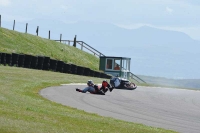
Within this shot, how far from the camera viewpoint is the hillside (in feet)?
192

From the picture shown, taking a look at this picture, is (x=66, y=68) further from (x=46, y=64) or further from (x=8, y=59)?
(x=8, y=59)

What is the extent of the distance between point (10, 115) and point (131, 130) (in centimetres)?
332

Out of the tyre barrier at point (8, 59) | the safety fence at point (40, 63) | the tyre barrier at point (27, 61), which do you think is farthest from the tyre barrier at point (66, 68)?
the tyre barrier at point (8, 59)

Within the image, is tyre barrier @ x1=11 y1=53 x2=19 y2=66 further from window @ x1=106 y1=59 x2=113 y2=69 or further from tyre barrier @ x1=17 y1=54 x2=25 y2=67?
window @ x1=106 y1=59 x2=113 y2=69

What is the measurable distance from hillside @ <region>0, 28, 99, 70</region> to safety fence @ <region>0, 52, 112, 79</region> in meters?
5.29

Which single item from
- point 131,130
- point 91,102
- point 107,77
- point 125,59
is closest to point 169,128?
point 131,130

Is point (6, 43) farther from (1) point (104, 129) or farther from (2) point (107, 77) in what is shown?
(1) point (104, 129)

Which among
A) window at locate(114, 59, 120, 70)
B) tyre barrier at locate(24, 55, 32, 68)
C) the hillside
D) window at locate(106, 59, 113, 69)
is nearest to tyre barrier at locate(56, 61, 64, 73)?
tyre barrier at locate(24, 55, 32, 68)

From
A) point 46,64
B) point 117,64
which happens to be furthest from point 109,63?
point 46,64

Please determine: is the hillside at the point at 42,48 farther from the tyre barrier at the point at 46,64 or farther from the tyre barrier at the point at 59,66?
the tyre barrier at the point at 46,64

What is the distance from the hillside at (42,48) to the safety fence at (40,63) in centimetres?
529

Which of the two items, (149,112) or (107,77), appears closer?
(149,112)

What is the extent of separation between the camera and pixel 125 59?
63125mm

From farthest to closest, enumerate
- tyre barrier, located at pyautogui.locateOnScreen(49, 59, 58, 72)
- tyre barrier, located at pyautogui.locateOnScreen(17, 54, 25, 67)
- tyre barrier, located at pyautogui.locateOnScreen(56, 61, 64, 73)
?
tyre barrier, located at pyautogui.locateOnScreen(56, 61, 64, 73), tyre barrier, located at pyautogui.locateOnScreen(49, 59, 58, 72), tyre barrier, located at pyautogui.locateOnScreen(17, 54, 25, 67)
